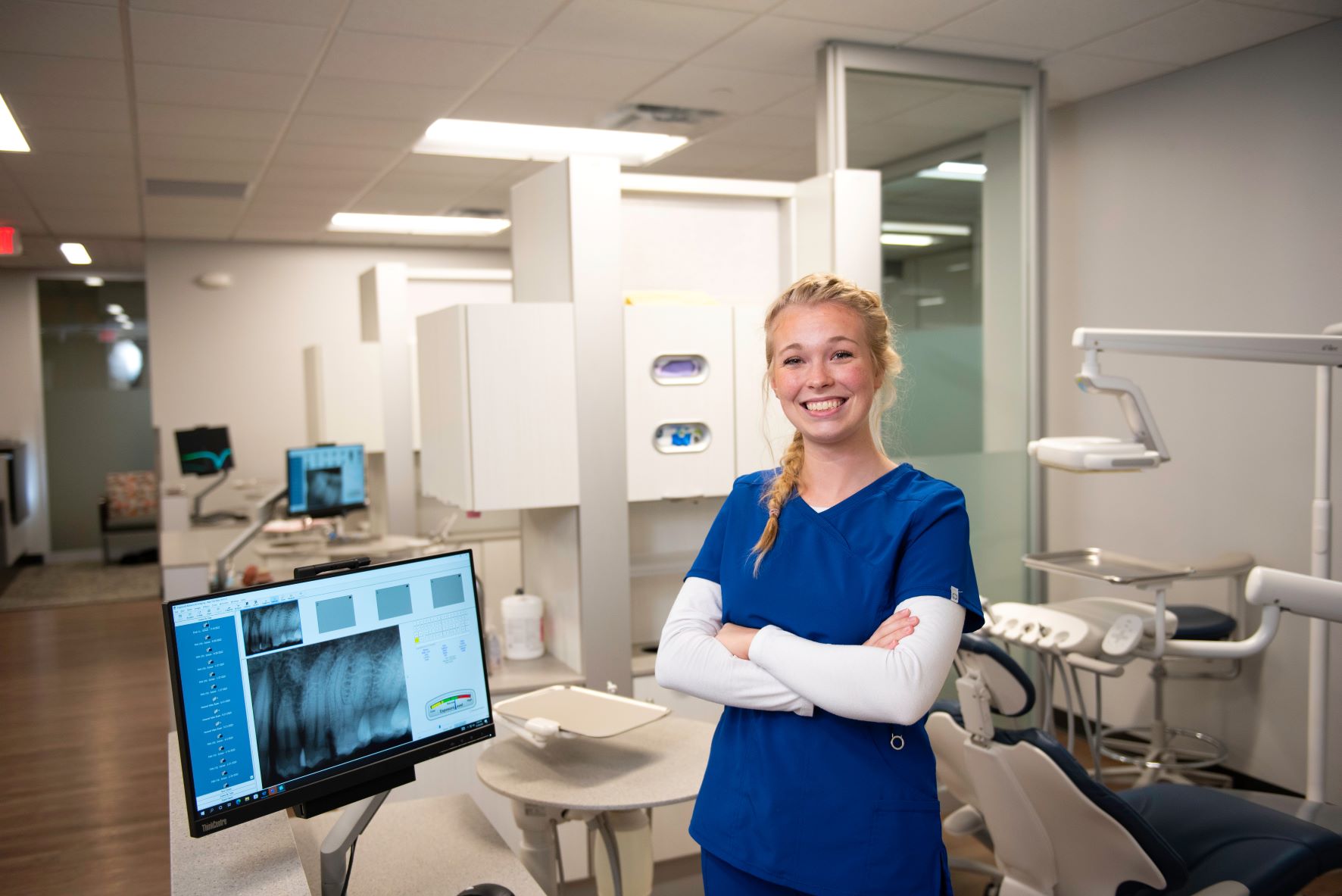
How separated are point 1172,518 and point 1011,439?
0.75 meters

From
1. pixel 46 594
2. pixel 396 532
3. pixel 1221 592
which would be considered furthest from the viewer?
pixel 46 594

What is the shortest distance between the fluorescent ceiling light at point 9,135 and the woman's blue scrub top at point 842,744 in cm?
430

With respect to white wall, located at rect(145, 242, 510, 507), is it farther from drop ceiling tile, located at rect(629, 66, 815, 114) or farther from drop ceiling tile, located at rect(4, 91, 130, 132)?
drop ceiling tile, located at rect(629, 66, 815, 114)

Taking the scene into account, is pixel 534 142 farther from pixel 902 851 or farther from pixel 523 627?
pixel 902 851

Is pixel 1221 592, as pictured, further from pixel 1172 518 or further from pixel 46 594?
pixel 46 594

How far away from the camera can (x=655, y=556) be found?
3586 mm

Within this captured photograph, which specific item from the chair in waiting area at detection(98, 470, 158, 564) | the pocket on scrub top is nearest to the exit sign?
the pocket on scrub top

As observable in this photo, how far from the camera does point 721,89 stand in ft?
14.9

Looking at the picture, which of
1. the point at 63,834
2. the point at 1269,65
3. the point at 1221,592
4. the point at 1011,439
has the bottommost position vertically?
the point at 63,834

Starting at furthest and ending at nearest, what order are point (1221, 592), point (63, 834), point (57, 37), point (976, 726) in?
point (1221, 592)
point (63, 834)
point (57, 37)
point (976, 726)

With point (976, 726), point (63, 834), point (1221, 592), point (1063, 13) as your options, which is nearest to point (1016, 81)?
point (1063, 13)

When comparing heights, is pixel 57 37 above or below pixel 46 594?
above

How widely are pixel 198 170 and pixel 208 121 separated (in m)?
1.11

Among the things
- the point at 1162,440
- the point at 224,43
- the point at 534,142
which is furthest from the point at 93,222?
the point at 1162,440
